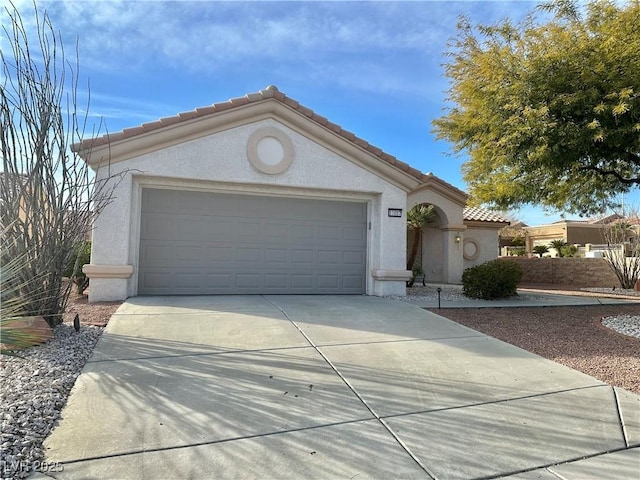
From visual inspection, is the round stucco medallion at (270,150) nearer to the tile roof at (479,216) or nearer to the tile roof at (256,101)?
the tile roof at (256,101)

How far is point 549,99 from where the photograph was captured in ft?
23.5

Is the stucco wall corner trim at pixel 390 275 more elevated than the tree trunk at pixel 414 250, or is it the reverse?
the tree trunk at pixel 414 250

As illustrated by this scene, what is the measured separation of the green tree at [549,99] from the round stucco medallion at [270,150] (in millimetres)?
4069

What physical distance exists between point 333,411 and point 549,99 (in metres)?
6.69

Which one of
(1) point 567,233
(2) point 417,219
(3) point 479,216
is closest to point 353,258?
(2) point 417,219

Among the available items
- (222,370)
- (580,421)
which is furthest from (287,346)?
(580,421)

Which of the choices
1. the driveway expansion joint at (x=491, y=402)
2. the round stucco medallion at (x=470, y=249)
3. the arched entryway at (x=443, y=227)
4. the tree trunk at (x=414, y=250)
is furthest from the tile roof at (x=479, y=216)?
the driveway expansion joint at (x=491, y=402)

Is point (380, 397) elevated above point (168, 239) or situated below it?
below

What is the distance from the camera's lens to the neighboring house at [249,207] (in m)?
8.88

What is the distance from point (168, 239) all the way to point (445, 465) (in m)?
8.14

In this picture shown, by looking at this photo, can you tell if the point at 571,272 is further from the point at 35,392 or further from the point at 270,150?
the point at 35,392

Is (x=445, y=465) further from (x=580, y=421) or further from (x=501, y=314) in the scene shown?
(x=501, y=314)

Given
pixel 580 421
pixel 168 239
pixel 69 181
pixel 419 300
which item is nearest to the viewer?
pixel 580 421

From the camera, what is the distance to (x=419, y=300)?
1012 cm
